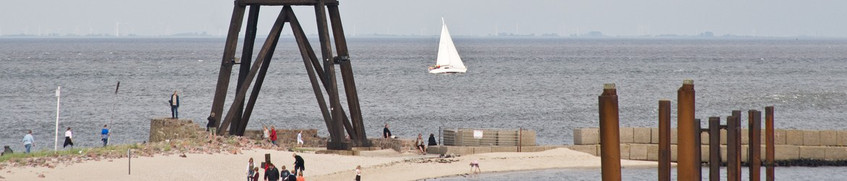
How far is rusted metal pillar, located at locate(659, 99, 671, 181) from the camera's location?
2869 centimetres

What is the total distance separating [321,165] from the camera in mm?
39531

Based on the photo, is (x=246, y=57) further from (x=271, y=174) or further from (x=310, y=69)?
(x=271, y=174)

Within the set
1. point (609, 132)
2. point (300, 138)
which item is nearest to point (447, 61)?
point (300, 138)

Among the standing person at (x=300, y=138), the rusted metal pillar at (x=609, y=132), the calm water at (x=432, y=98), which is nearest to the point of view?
the rusted metal pillar at (x=609, y=132)

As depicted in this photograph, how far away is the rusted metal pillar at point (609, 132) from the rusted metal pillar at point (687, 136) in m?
3.06

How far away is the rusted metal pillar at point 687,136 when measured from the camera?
27984 millimetres

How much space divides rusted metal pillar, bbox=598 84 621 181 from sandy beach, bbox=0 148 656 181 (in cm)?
1300

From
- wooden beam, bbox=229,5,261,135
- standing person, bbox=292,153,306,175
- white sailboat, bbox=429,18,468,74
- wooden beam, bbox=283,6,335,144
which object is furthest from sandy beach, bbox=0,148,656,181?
white sailboat, bbox=429,18,468,74

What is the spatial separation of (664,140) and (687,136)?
0.91 m

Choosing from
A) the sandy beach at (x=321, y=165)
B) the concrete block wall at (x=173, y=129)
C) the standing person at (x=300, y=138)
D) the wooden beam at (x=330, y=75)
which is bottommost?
the sandy beach at (x=321, y=165)

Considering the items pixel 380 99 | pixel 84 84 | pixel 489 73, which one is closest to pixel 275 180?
pixel 380 99

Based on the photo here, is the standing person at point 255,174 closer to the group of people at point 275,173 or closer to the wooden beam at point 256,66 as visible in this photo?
the group of people at point 275,173

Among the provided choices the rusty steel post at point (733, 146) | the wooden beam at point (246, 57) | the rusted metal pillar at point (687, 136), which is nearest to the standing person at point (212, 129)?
the wooden beam at point (246, 57)

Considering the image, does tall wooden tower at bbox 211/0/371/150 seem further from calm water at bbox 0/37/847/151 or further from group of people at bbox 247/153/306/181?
calm water at bbox 0/37/847/151
